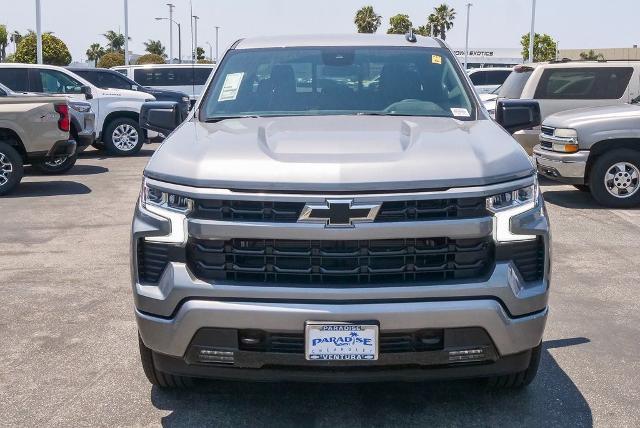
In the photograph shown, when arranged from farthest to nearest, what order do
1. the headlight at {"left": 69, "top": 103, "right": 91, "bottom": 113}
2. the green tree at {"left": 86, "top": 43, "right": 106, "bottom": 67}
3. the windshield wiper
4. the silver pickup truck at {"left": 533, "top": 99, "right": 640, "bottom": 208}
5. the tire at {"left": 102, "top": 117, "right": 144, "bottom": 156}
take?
the green tree at {"left": 86, "top": 43, "right": 106, "bottom": 67}, the tire at {"left": 102, "top": 117, "right": 144, "bottom": 156}, the headlight at {"left": 69, "top": 103, "right": 91, "bottom": 113}, the silver pickup truck at {"left": 533, "top": 99, "right": 640, "bottom": 208}, the windshield wiper

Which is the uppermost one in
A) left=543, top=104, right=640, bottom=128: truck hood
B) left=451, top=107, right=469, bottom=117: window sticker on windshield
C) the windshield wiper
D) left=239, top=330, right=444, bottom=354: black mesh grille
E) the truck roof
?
the truck roof

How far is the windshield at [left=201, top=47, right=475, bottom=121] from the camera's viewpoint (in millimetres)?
4883

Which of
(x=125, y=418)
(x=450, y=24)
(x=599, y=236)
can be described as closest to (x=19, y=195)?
(x=599, y=236)

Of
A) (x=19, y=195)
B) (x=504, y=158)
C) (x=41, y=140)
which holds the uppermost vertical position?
(x=504, y=158)

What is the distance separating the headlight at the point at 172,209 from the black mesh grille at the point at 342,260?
0.07m

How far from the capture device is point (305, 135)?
4062 millimetres

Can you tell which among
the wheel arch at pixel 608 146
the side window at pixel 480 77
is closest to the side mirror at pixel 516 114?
the wheel arch at pixel 608 146

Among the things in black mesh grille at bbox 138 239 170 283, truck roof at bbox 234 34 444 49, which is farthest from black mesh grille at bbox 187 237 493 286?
truck roof at bbox 234 34 444 49

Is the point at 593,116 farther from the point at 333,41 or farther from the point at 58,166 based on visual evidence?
the point at 58,166

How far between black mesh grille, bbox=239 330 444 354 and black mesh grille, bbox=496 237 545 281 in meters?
0.44

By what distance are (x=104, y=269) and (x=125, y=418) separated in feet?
11.1

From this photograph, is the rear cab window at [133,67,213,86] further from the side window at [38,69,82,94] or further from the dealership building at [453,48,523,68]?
the dealership building at [453,48,523,68]

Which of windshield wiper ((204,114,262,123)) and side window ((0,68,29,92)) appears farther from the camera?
side window ((0,68,29,92))

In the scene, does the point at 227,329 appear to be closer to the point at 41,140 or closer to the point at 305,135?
the point at 305,135
